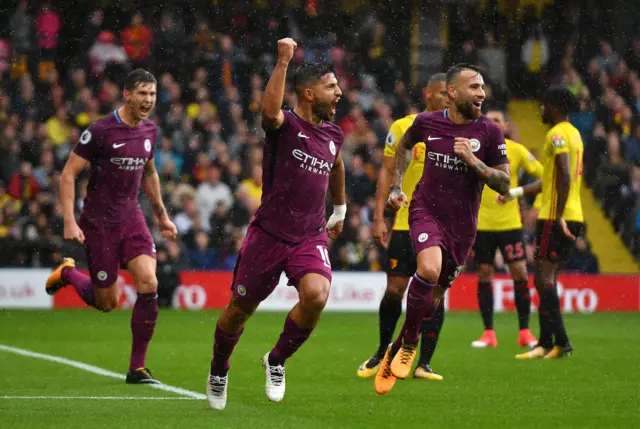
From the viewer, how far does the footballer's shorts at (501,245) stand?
44.3ft

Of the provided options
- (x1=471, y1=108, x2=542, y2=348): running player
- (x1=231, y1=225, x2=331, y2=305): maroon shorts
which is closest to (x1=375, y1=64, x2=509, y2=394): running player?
(x1=231, y1=225, x2=331, y2=305): maroon shorts

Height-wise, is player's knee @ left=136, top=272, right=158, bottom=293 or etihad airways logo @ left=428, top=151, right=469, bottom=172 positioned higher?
etihad airways logo @ left=428, top=151, right=469, bottom=172

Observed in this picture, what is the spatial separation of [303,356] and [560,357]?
2441 millimetres

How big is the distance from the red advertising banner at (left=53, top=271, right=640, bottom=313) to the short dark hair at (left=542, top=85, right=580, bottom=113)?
312 inches

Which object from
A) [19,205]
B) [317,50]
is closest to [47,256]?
[19,205]

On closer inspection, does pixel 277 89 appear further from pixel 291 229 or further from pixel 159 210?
pixel 159 210

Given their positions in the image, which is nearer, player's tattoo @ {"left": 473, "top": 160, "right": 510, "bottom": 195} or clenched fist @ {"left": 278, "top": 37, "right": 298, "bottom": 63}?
clenched fist @ {"left": 278, "top": 37, "right": 298, "bottom": 63}

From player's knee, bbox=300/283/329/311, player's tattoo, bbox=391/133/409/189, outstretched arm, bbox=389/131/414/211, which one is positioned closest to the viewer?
player's knee, bbox=300/283/329/311

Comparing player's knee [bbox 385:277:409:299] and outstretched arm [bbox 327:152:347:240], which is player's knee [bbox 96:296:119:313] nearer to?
player's knee [bbox 385:277:409:299]

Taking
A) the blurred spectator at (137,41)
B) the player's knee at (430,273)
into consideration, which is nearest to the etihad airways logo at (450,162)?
the player's knee at (430,273)

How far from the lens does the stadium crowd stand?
20141 mm

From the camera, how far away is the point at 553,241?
1241 centimetres

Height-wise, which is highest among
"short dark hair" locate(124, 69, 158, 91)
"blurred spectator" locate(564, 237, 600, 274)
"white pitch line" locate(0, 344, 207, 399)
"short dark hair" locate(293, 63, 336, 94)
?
"short dark hair" locate(293, 63, 336, 94)

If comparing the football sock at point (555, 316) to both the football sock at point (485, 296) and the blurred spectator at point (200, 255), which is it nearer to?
the football sock at point (485, 296)
